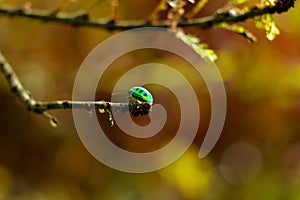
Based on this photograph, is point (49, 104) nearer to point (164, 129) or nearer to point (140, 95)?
point (140, 95)

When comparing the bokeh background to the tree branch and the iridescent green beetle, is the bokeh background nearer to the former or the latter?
the tree branch

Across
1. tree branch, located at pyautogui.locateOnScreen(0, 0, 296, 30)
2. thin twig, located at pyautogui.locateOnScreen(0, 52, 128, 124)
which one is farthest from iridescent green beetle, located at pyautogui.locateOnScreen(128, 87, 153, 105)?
tree branch, located at pyautogui.locateOnScreen(0, 0, 296, 30)

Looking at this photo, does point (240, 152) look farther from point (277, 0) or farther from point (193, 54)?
point (277, 0)

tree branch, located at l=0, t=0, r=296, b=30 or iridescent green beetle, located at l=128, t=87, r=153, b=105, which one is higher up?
tree branch, located at l=0, t=0, r=296, b=30

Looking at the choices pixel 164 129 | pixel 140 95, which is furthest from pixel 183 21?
pixel 164 129

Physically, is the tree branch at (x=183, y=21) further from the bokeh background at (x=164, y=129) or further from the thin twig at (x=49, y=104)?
the bokeh background at (x=164, y=129)

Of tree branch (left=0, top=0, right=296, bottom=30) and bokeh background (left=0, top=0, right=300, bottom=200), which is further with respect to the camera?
bokeh background (left=0, top=0, right=300, bottom=200)

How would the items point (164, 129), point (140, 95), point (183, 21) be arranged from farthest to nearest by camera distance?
point (164, 129) < point (183, 21) < point (140, 95)

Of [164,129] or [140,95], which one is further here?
[164,129]
